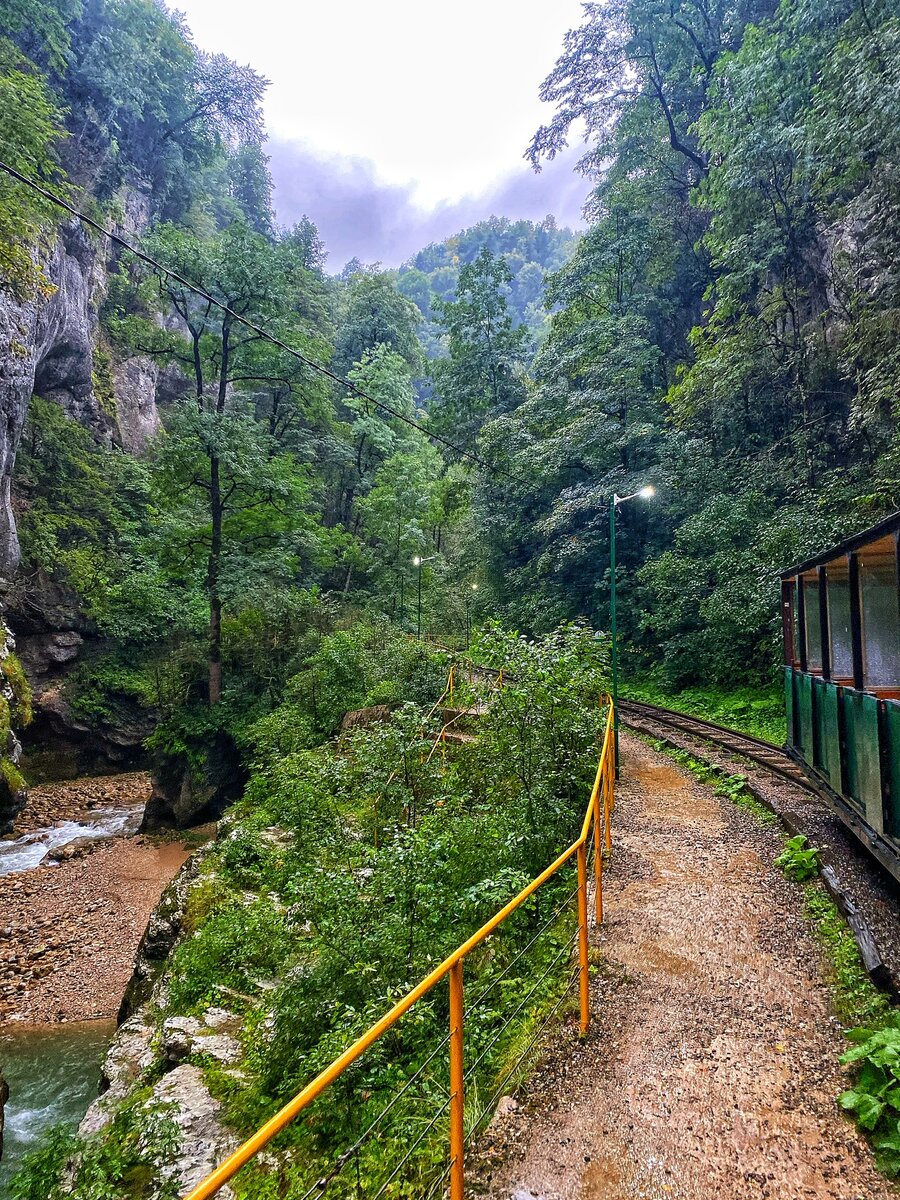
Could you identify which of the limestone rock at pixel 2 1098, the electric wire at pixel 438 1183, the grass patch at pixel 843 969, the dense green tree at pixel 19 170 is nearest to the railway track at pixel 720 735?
the grass patch at pixel 843 969

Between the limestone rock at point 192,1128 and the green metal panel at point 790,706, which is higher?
the green metal panel at point 790,706

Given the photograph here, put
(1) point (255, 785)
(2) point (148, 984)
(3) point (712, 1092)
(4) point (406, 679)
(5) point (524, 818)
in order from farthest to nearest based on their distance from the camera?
1. (4) point (406, 679)
2. (1) point (255, 785)
3. (2) point (148, 984)
4. (5) point (524, 818)
5. (3) point (712, 1092)

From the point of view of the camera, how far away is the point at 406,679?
16.5 metres

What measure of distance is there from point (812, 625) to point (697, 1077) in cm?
579

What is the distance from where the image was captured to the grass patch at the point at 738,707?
47.6 ft

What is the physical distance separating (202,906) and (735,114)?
23859 mm

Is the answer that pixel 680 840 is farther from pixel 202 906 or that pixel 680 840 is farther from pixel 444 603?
pixel 444 603

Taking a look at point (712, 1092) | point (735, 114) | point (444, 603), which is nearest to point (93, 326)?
point (444, 603)

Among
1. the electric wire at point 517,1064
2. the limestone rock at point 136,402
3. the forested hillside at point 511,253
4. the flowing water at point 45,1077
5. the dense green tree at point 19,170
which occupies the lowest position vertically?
the flowing water at point 45,1077

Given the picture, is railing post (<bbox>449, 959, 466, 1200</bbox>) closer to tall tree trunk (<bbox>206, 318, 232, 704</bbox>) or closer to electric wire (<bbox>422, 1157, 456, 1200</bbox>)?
electric wire (<bbox>422, 1157, 456, 1200</bbox>)

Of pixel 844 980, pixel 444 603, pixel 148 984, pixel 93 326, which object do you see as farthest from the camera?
pixel 444 603

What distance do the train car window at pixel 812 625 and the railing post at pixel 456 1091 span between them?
6.60 m

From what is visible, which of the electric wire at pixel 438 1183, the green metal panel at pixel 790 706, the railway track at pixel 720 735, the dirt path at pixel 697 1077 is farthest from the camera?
the railway track at pixel 720 735

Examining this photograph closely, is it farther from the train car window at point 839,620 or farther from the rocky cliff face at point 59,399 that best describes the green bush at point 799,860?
the rocky cliff face at point 59,399
